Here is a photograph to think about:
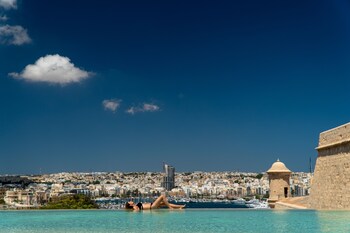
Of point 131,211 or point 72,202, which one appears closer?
point 131,211

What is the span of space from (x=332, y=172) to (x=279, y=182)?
31.4ft

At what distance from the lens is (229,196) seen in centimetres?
12925

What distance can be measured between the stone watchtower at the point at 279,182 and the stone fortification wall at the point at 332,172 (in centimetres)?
617

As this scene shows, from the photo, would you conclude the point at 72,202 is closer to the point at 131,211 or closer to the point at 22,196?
the point at 131,211

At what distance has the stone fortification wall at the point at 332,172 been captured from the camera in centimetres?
1744

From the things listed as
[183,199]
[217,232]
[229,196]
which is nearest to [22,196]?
[183,199]

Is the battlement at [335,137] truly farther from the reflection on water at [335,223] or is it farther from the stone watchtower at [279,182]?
the stone watchtower at [279,182]

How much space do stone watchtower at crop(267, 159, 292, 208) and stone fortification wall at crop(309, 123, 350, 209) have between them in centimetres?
617

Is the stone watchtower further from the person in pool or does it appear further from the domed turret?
the person in pool

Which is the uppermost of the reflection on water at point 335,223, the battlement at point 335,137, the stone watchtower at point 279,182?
the battlement at point 335,137

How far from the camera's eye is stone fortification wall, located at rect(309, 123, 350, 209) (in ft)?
57.2

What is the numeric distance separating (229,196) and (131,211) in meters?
113

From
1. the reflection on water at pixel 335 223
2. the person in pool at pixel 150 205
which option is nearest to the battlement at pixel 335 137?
the reflection on water at pixel 335 223

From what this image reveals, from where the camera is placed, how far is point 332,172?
19.1m
